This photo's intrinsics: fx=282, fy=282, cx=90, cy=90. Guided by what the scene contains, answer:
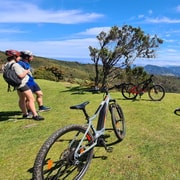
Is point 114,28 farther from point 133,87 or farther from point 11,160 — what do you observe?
point 11,160

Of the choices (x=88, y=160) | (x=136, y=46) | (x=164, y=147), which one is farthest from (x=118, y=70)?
(x=88, y=160)

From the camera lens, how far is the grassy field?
5.68 m

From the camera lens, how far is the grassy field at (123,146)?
568cm

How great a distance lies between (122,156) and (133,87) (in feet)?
28.2

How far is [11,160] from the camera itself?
6391 millimetres

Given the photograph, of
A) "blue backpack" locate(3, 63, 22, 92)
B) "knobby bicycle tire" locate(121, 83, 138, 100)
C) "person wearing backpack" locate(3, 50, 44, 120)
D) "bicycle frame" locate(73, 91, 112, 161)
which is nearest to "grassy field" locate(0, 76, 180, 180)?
"bicycle frame" locate(73, 91, 112, 161)

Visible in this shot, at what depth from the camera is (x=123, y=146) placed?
705 cm

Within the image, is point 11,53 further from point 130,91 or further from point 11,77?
point 130,91

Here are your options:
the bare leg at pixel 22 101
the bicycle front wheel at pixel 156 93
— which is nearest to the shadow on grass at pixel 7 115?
the bare leg at pixel 22 101

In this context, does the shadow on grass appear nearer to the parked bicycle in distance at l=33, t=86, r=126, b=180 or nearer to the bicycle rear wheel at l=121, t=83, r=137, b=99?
the parked bicycle in distance at l=33, t=86, r=126, b=180

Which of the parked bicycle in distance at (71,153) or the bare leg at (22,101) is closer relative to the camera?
the parked bicycle in distance at (71,153)

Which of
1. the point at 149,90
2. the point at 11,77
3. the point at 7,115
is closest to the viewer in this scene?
the point at 11,77

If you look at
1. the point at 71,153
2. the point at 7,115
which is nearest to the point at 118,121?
the point at 71,153

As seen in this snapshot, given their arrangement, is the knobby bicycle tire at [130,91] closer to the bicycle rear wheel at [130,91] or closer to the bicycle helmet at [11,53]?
the bicycle rear wheel at [130,91]
